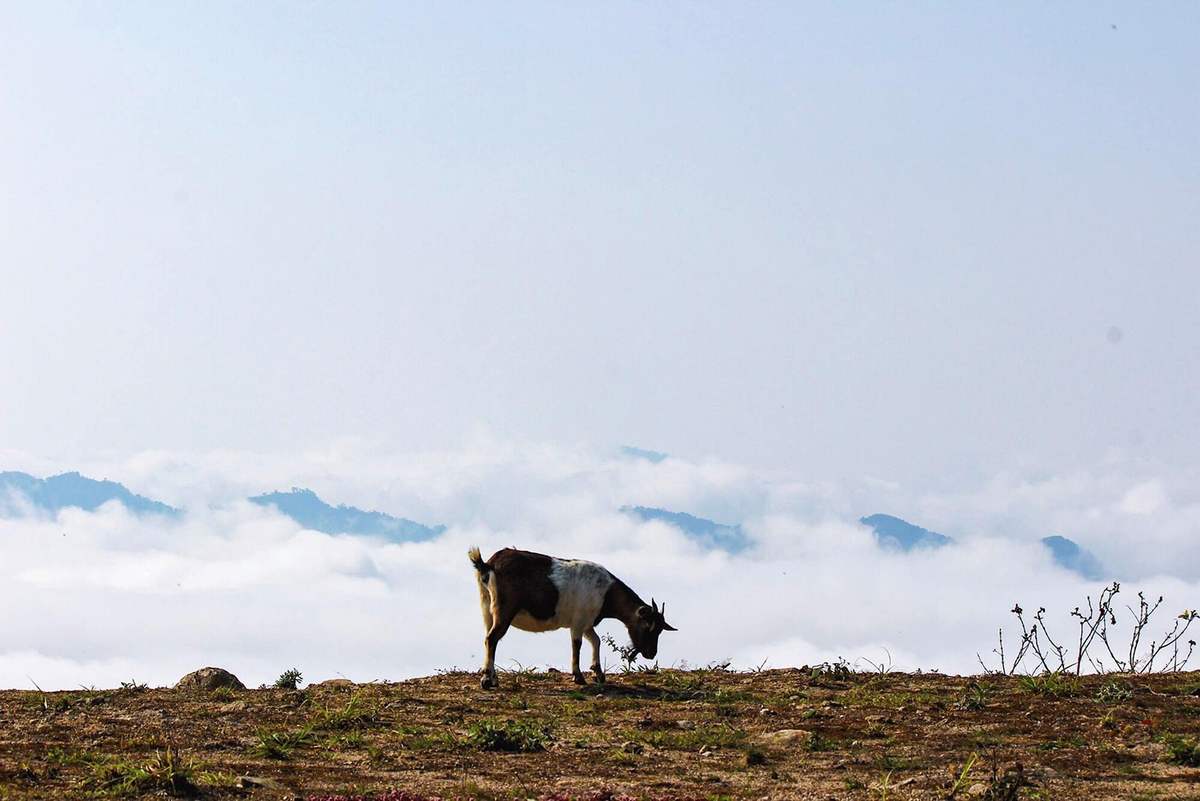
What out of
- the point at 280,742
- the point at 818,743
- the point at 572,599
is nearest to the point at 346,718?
the point at 280,742

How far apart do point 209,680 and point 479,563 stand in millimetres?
4184

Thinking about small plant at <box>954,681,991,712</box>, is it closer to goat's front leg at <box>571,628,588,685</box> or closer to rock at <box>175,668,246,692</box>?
goat's front leg at <box>571,628,588,685</box>

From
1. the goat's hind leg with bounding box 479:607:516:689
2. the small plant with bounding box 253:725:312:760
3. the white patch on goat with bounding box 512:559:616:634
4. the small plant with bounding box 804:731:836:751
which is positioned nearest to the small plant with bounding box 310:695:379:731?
the small plant with bounding box 253:725:312:760

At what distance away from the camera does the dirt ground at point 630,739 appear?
12.8m

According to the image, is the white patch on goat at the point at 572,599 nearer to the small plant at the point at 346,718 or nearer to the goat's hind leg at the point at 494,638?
the goat's hind leg at the point at 494,638

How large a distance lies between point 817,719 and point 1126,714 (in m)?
3.68

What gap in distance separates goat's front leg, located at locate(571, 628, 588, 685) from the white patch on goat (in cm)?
7

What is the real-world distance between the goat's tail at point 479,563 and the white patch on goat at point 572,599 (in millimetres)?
804

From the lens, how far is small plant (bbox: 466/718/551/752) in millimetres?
14898

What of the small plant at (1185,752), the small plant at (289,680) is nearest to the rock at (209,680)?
the small plant at (289,680)

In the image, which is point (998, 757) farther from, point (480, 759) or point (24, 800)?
point (24, 800)

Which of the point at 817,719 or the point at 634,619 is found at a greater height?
the point at 634,619

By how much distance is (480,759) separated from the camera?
47.3 feet

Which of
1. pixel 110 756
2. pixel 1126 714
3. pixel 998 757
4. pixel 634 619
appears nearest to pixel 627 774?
pixel 998 757
